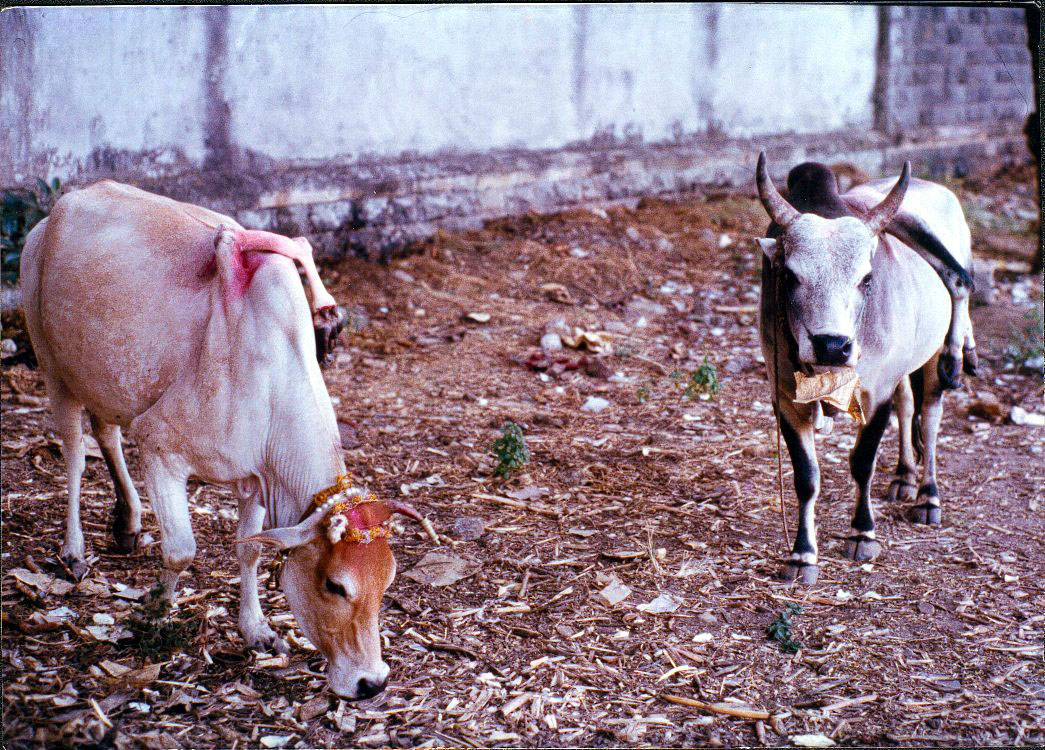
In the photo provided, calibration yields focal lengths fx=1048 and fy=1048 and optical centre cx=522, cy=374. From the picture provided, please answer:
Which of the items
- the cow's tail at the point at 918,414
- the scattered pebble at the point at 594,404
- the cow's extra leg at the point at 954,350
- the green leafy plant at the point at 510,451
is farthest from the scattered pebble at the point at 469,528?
the cow's extra leg at the point at 954,350

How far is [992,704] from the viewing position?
12.5 ft

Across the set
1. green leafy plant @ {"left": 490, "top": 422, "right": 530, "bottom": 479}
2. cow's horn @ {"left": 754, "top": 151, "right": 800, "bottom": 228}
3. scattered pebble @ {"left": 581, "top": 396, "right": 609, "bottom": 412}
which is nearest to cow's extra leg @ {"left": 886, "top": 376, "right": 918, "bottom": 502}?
cow's horn @ {"left": 754, "top": 151, "right": 800, "bottom": 228}

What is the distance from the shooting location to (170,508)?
3.81 metres

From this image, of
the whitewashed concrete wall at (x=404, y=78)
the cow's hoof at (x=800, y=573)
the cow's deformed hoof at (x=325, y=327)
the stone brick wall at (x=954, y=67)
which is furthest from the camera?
the stone brick wall at (x=954, y=67)

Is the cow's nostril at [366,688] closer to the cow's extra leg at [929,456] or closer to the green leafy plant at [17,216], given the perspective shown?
the cow's extra leg at [929,456]

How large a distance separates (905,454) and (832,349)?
5.77 ft

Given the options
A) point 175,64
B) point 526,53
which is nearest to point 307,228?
point 175,64

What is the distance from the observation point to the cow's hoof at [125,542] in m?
4.77

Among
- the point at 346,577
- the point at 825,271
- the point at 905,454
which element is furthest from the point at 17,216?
the point at 905,454

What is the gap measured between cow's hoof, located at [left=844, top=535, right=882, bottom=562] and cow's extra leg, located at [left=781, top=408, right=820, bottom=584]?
0.25 m

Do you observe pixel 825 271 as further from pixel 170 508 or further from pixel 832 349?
pixel 170 508

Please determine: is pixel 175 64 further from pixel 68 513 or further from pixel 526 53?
pixel 68 513

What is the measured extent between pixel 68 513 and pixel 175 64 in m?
3.66

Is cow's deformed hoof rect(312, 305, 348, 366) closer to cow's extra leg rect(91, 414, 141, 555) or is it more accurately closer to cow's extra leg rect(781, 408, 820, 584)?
cow's extra leg rect(91, 414, 141, 555)
